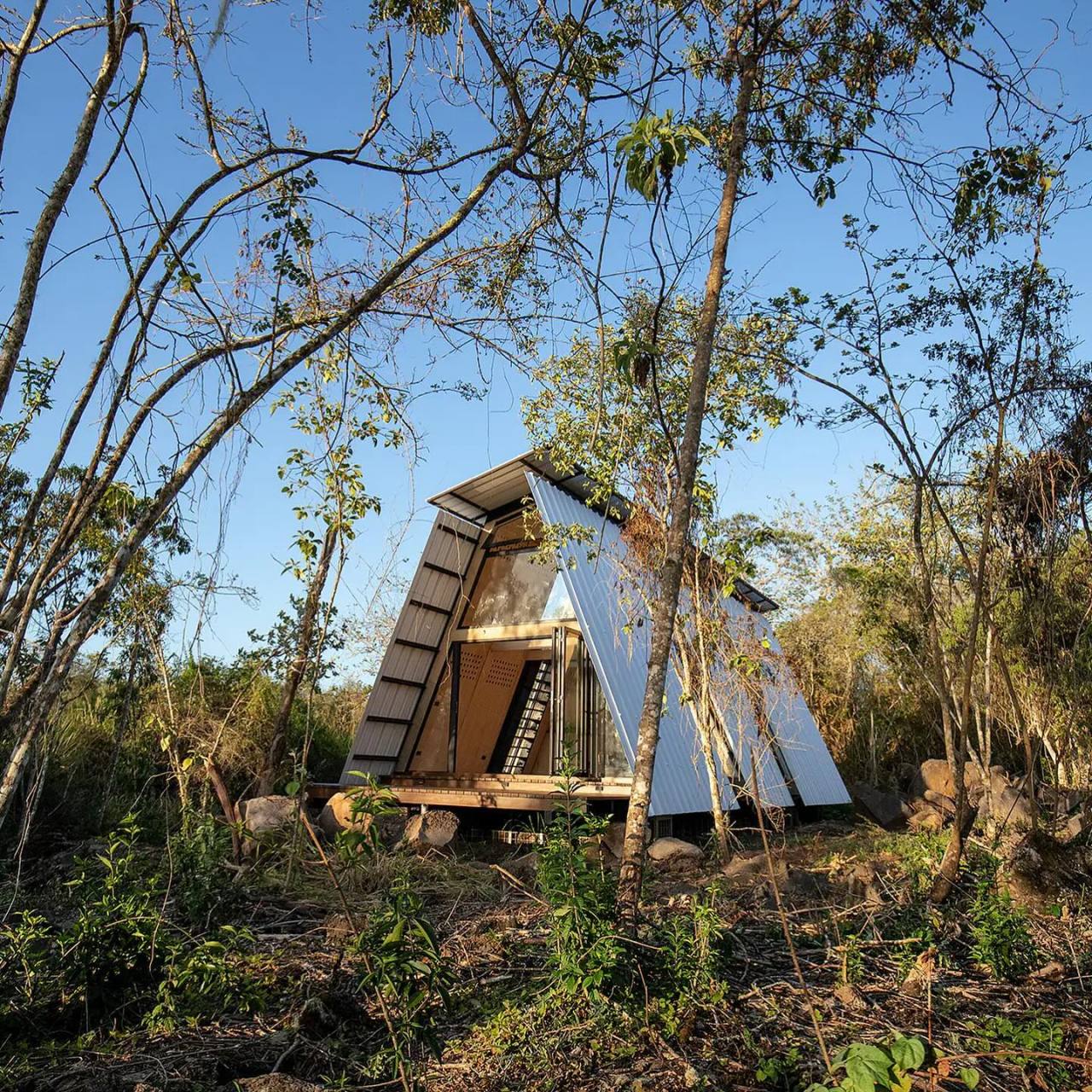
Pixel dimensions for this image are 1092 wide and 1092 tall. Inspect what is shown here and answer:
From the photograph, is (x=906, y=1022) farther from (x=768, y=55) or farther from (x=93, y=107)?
(x=768, y=55)

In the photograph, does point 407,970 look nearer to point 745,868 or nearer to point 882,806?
point 745,868

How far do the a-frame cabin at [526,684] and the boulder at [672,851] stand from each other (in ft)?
1.05

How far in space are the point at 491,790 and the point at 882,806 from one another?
642cm

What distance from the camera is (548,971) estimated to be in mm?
3945

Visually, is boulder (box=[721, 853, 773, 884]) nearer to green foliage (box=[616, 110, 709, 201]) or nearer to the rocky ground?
the rocky ground

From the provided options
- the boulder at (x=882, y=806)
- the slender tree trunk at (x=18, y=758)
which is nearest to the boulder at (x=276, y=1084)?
the slender tree trunk at (x=18, y=758)

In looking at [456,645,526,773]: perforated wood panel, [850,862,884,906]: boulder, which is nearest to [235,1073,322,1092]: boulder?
[850,862,884,906]: boulder

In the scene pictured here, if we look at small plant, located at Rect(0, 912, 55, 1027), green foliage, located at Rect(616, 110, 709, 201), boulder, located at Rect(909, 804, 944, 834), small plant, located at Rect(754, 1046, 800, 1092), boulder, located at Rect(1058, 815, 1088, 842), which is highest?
green foliage, located at Rect(616, 110, 709, 201)

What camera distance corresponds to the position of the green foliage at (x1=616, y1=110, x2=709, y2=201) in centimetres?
333

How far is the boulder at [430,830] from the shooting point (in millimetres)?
8633

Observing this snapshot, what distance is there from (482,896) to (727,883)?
177 cm

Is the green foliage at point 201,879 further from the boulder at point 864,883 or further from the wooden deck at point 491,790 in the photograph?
the wooden deck at point 491,790

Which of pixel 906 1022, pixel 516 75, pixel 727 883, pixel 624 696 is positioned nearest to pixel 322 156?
pixel 516 75

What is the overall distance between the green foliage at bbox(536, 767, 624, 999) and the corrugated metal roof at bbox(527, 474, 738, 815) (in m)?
5.10
